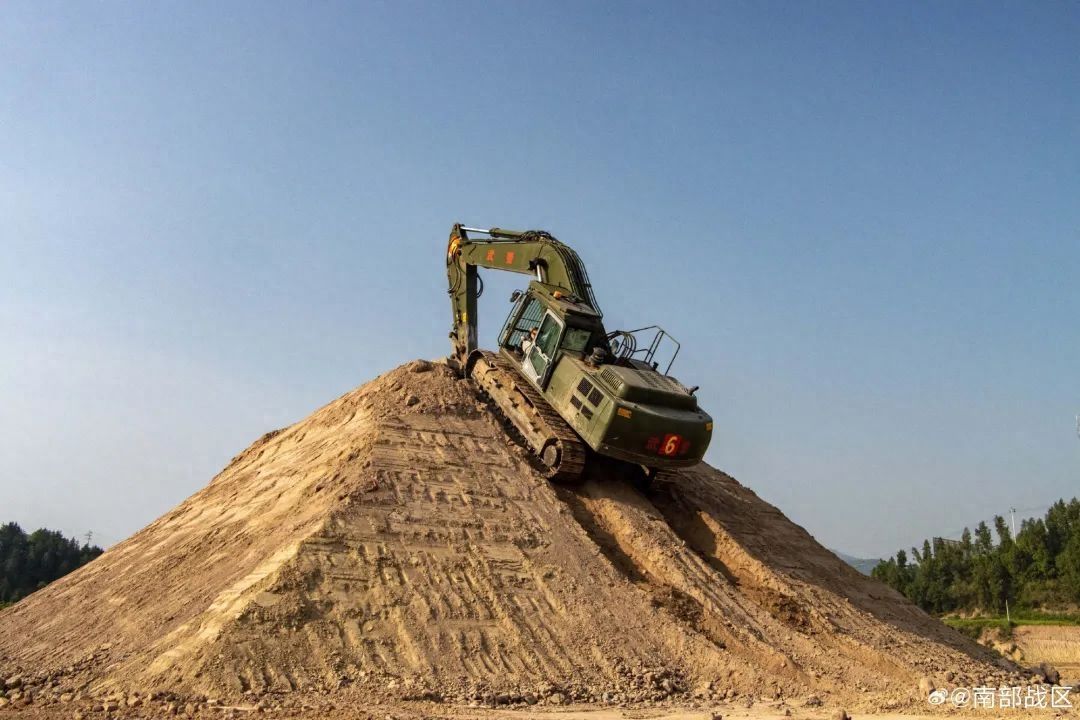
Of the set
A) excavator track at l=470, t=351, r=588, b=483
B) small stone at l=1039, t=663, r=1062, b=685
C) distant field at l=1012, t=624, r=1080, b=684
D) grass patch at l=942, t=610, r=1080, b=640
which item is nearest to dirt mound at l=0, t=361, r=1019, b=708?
excavator track at l=470, t=351, r=588, b=483

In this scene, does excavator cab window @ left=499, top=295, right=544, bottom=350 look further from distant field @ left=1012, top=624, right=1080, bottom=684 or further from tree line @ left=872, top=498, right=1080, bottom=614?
tree line @ left=872, top=498, right=1080, bottom=614

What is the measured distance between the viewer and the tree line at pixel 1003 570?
45125mm

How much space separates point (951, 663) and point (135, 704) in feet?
38.2

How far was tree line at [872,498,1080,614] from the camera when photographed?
45125 mm

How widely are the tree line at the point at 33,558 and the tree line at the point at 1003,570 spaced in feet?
145

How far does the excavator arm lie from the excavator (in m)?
0.03

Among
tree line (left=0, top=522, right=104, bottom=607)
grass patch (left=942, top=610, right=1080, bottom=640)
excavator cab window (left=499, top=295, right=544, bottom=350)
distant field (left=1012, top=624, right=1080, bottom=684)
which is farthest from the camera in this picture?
tree line (left=0, top=522, right=104, bottom=607)

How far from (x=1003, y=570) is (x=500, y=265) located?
39.3 meters

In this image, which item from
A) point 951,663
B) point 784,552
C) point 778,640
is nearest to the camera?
point 778,640

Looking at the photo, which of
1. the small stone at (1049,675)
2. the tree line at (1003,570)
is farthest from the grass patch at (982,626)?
the small stone at (1049,675)

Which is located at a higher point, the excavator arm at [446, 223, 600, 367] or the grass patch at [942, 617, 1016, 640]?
the excavator arm at [446, 223, 600, 367]

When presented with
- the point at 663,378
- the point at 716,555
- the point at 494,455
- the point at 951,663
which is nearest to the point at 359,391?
the point at 494,455

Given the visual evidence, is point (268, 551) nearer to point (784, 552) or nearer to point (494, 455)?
point (494, 455)

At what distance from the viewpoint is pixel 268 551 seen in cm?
1327
